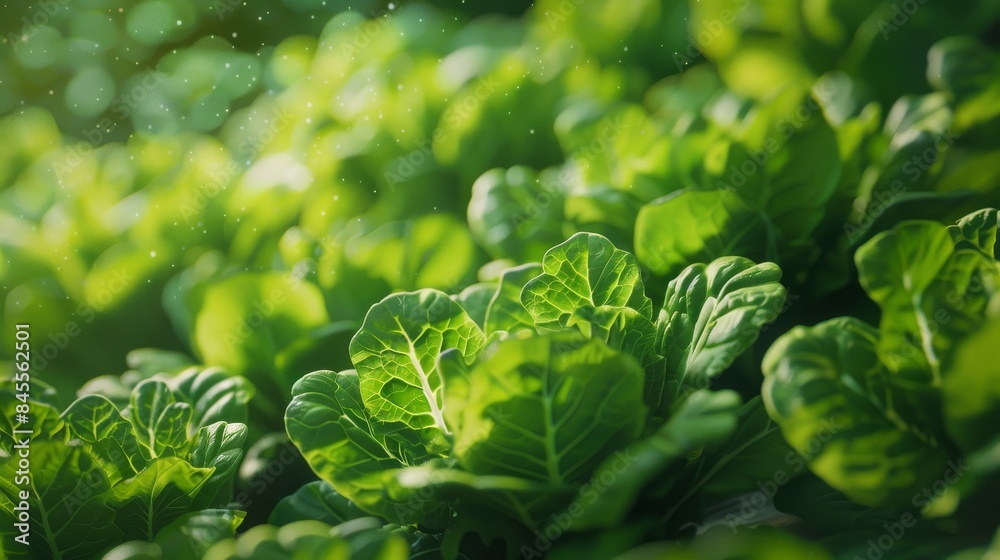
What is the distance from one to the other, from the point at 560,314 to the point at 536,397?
0.08 m

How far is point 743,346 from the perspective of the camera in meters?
0.33

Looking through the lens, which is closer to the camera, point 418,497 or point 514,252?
point 418,497

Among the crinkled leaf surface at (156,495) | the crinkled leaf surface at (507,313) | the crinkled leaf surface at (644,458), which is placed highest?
the crinkled leaf surface at (507,313)

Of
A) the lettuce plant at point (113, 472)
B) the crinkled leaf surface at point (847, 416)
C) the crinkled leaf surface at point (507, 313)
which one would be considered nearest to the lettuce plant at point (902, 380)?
the crinkled leaf surface at point (847, 416)

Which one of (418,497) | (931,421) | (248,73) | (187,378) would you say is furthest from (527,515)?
(248,73)

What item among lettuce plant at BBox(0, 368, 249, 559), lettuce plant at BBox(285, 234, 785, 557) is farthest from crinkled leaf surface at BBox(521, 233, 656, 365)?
lettuce plant at BBox(0, 368, 249, 559)

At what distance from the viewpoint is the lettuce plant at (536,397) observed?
0.30 metres

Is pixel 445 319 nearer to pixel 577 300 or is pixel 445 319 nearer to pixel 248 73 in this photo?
pixel 577 300

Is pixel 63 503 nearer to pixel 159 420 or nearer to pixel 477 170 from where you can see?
pixel 159 420

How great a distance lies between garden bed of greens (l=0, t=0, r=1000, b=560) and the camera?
0.30m

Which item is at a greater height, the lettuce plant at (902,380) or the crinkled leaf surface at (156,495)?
the lettuce plant at (902,380)

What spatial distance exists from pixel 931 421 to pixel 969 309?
0.15 ft

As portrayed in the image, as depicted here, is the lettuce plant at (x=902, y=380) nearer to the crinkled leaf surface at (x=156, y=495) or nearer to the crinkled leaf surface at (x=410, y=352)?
the crinkled leaf surface at (x=410, y=352)

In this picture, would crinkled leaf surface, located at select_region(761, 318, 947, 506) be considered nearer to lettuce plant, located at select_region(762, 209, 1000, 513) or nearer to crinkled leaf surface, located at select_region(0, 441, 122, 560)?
lettuce plant, located at select_region(762, 209, 1000, 513)
